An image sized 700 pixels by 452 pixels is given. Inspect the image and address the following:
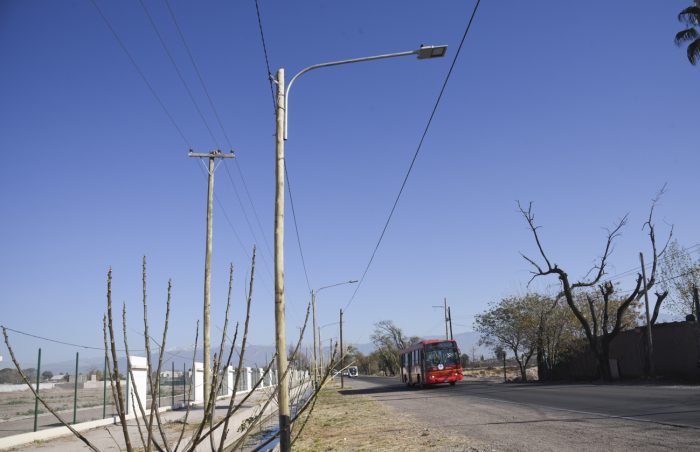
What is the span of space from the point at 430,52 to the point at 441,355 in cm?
3169

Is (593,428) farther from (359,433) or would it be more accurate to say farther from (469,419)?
(359,433)

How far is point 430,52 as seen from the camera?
955 cm

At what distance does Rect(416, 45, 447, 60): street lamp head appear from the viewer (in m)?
9.48

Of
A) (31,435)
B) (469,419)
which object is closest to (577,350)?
(469,419)

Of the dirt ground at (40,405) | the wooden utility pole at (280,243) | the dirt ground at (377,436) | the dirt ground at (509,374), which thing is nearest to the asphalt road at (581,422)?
the dirt ground at (377,436)

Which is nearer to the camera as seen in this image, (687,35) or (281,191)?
(281,191)

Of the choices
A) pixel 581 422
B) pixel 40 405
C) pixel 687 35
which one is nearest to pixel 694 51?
pixel 687 35

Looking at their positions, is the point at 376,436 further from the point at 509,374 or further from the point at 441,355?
the point at 509,374

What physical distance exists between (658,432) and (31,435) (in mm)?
15678

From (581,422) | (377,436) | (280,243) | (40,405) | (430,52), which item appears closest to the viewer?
(280,243)

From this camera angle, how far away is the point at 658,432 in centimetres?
1053

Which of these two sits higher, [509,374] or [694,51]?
[694,51]

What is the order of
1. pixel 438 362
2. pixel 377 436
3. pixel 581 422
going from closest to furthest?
pixel 581 422 < pixel 377 436 < pixel 438 362

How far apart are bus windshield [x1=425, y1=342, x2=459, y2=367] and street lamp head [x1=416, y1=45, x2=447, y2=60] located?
31.0 metres
